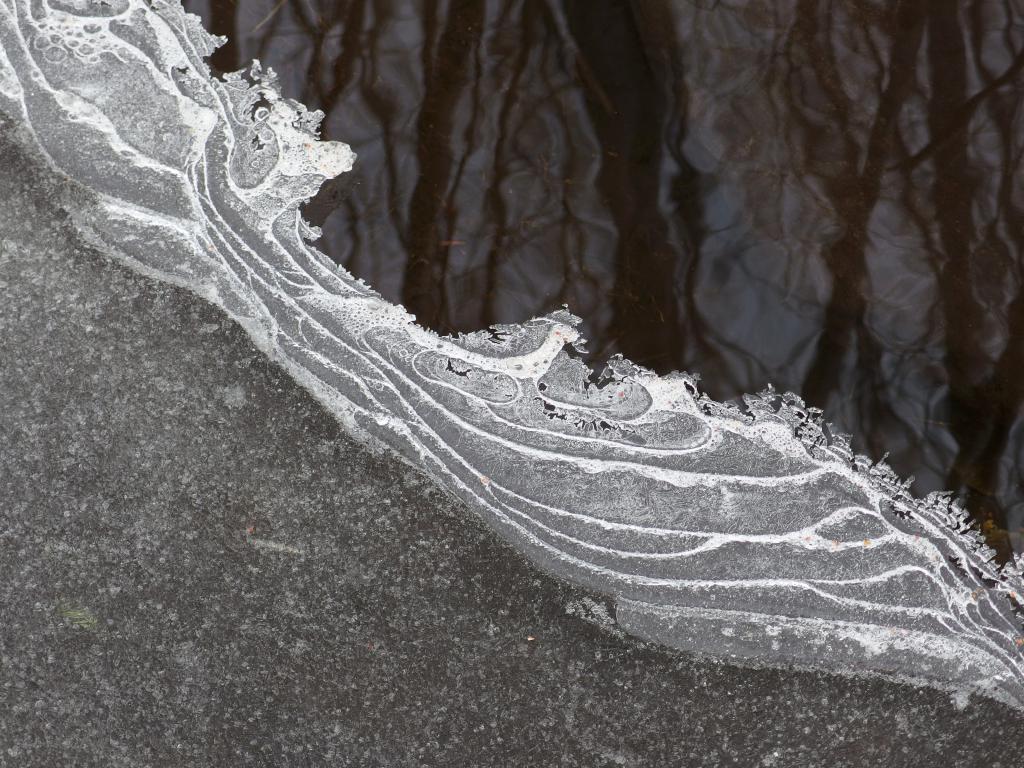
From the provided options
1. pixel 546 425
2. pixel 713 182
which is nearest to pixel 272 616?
pixel 546 425

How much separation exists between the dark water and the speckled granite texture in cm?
52

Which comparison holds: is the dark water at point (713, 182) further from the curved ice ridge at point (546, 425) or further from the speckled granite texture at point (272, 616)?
the speckled granite texture at point (272, 616)

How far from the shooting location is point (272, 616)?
1.72 m

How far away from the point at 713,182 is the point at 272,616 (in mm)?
1544

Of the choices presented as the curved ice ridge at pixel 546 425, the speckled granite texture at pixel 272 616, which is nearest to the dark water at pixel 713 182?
the curved ice ridge at pixel 546 425

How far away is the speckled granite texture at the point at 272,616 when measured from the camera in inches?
67.2

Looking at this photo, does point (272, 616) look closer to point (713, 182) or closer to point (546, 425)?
point (546, 425)

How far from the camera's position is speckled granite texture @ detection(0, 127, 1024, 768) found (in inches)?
67.2

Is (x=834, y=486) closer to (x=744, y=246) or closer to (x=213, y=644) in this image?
(x=744, y=246)

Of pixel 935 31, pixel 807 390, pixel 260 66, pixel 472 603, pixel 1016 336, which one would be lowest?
pixel 472 603

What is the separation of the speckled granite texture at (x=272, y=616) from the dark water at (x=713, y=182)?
1.72 ft

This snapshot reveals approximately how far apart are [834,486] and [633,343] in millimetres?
598

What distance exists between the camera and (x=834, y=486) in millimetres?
1746

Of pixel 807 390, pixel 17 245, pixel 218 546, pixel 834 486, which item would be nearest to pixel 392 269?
pixel 218 546
